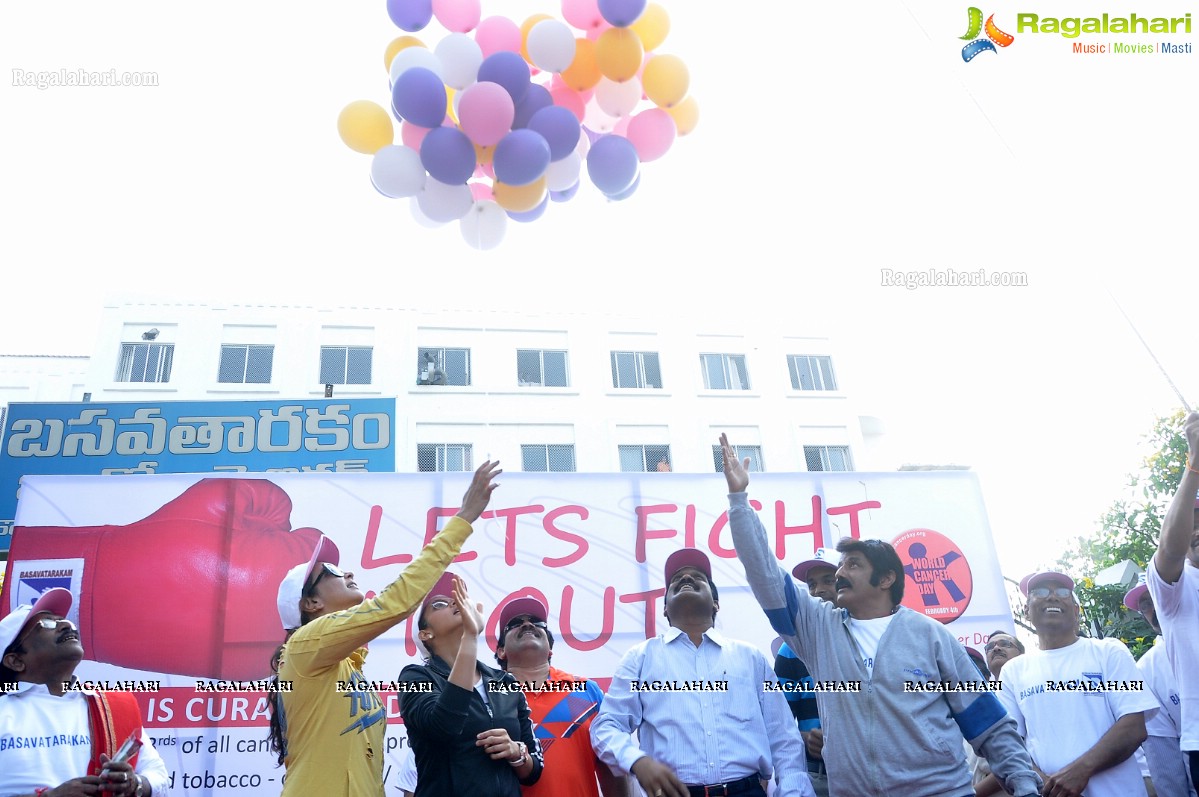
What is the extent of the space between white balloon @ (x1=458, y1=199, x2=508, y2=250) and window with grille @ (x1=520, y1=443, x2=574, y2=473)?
516 inches

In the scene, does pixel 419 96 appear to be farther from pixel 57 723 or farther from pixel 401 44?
pixel 57 723

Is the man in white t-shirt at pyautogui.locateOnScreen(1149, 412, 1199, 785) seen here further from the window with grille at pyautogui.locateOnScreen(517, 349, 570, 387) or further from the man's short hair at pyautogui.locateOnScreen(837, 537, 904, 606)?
the window with grille at pyautogui.locateOnScreen(517, 349, 570, 387)

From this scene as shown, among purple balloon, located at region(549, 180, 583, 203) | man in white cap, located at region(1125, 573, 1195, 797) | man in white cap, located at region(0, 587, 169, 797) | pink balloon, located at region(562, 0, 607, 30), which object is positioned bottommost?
man in white cap, located at region(1125, 573, 1195, 797)

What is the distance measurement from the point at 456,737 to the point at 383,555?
2.22m

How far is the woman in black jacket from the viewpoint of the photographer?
2689 millimetres

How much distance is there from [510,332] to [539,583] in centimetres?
1460

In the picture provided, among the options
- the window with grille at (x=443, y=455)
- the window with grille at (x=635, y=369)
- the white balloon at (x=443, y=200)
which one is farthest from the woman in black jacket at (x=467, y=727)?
the window with grille at (x=635, y=369)

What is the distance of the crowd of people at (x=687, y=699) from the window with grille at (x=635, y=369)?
15.7m

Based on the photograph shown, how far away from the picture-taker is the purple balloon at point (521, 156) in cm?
439

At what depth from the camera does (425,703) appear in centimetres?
279

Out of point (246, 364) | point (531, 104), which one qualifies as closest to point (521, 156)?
point (531, 104)

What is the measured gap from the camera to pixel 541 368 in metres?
19.1

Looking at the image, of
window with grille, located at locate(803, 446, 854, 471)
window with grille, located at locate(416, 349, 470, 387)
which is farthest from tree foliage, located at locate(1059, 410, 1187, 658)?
window with grille, located at locate(416, 349, 470, 387)

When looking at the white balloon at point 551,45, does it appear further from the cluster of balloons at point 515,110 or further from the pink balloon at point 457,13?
the pink balloon at point 457,13
